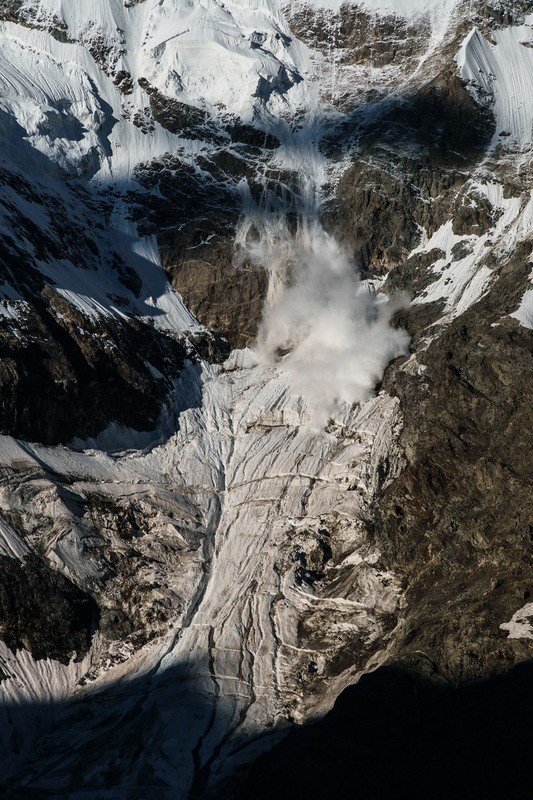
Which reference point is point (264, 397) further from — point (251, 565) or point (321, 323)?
point (251, 565)

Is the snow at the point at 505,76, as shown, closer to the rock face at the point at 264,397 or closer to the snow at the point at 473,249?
the rock face at the point at 264,397

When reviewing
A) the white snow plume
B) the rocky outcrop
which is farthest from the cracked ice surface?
the rocky outcrop

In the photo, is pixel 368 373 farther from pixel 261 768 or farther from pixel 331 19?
pixel 331 19

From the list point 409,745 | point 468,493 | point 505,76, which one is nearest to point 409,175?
point 505,76

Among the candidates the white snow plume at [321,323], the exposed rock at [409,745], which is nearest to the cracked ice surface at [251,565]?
the white snow plume at [321,323]

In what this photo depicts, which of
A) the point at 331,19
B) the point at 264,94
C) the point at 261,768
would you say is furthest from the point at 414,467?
the point at 331,19

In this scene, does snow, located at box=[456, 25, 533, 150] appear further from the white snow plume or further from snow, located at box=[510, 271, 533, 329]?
snow, located at box=[510, 271, 533, 329]
